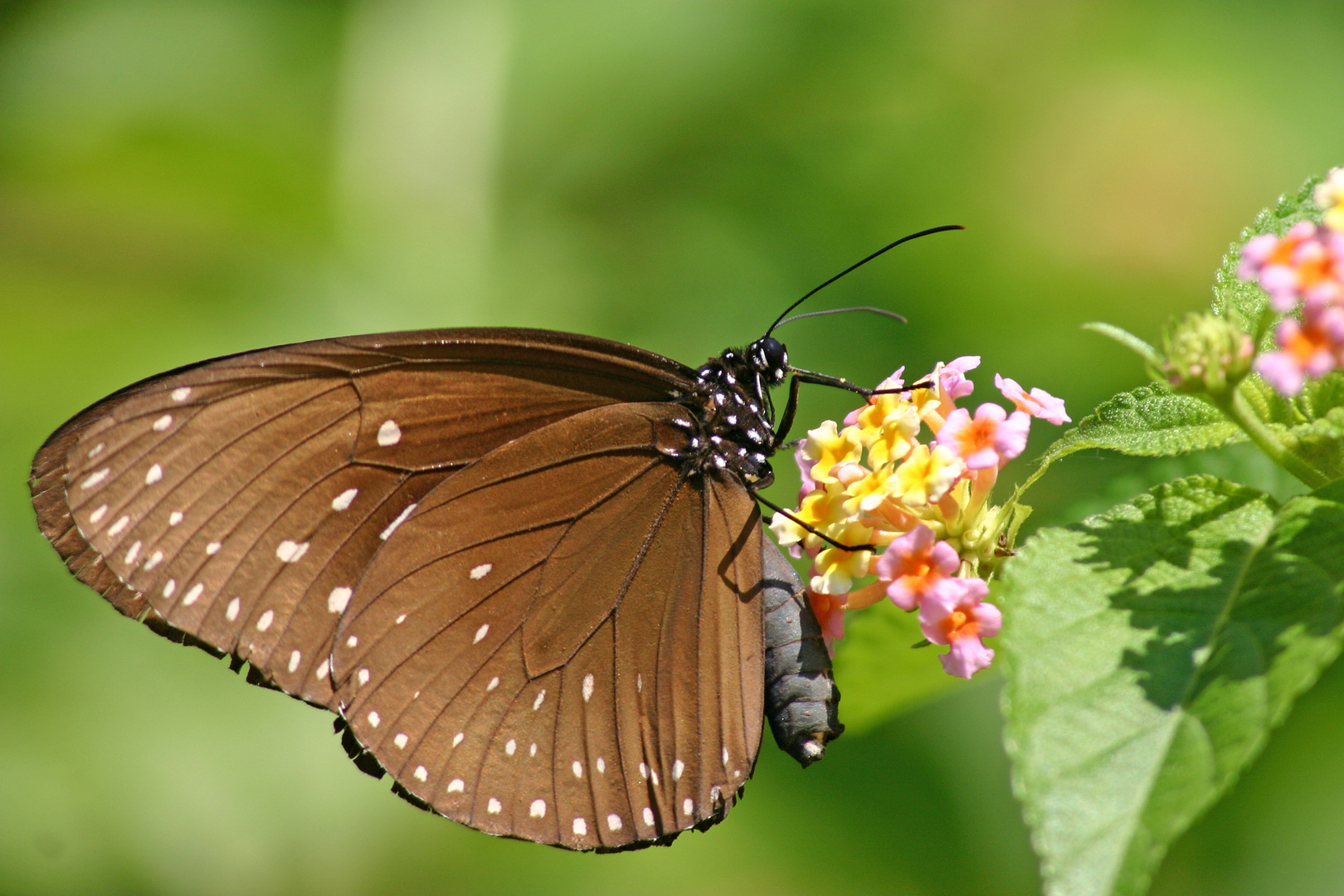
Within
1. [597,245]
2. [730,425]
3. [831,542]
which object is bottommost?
[831,542]

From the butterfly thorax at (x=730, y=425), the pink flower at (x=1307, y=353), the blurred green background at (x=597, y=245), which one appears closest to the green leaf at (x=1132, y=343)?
the pink flower at (x=1307, y=353)

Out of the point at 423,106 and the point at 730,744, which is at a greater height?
the point at 423,106

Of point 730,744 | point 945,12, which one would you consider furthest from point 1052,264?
point 730,744

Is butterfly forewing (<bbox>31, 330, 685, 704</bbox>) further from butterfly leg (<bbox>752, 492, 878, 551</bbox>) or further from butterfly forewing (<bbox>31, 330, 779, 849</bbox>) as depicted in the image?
butterfly leg (<bbox>752, 492, 878, 551</bbox>)

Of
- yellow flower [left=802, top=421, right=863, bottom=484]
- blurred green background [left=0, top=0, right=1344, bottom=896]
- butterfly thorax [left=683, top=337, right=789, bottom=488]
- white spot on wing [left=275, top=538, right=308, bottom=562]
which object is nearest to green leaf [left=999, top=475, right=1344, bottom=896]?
yellow flower [left=802, top=421, right=863, bottom=484]

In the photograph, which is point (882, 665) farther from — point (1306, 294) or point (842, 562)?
point (1306, 294)

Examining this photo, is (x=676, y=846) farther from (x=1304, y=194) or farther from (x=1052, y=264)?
(x=1304, y=194)

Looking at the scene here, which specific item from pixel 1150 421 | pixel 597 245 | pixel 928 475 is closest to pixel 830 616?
pixel 928 475

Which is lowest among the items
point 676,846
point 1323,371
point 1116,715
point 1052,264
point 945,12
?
point 676,846
